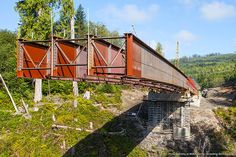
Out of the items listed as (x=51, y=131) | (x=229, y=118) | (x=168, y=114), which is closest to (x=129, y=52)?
(x=51, y=131)

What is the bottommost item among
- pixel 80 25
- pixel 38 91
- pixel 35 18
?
pixel 38 91

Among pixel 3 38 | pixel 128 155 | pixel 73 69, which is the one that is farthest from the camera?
pixel 3 38

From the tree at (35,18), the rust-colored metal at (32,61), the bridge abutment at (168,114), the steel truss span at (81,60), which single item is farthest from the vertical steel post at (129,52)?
the tree at (35,18)

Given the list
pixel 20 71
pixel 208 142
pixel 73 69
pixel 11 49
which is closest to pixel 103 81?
pixel 73 69

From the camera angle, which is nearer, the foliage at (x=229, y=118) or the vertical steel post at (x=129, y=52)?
the vertical steel post at (x=129, y=52)

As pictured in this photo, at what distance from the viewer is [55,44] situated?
44.2 ft

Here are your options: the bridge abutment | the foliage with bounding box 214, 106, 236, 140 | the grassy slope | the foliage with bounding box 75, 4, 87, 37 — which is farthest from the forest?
the foliage with bounding box 75, 4, 87, 37

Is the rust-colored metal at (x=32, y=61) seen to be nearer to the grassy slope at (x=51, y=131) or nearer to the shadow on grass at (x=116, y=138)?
the grassy slope at (x=51, y=131)

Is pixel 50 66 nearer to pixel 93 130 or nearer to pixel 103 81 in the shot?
pixel 103 81

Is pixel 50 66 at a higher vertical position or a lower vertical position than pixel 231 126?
higher

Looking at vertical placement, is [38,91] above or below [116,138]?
above

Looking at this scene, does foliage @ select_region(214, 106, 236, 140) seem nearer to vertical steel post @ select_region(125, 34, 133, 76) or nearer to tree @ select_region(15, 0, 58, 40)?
tree @ select_region(15, 0, 58, 40)

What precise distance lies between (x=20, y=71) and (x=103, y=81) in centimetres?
342

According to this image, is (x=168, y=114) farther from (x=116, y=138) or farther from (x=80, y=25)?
(x=80, y=25)
